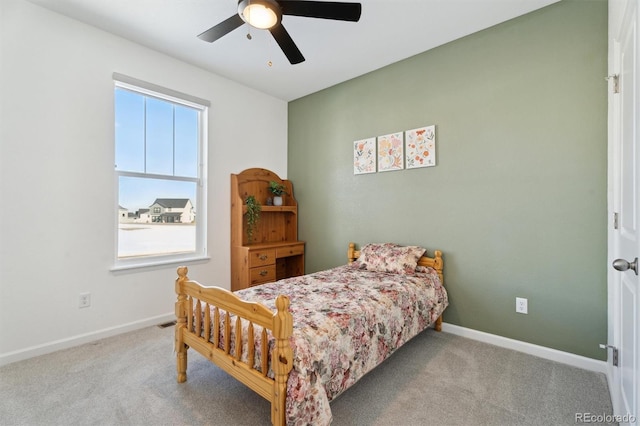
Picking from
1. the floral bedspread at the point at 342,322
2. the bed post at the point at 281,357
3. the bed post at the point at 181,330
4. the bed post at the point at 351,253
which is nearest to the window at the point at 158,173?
the bed post at the point at 181,330

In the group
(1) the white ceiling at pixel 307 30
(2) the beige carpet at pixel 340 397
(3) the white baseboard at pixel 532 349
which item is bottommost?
(2) the beige carpet at pixel 340 397

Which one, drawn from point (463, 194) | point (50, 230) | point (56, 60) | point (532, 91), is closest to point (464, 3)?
point (532, 91)

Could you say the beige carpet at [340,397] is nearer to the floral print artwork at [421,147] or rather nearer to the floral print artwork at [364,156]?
the floral print artwork at [421,147]

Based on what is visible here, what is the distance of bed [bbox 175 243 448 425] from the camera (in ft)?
4.49

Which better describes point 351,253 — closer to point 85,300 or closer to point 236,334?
point 236,334

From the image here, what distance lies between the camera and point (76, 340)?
8.41ft

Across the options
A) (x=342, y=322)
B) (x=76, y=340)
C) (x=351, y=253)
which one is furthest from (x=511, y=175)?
(x=76, y=340)

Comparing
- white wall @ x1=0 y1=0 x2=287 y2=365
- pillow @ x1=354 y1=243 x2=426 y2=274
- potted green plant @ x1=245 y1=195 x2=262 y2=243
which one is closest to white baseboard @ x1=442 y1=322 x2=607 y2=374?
pillow @ x1=354 y1=243 x2=426 y2=274

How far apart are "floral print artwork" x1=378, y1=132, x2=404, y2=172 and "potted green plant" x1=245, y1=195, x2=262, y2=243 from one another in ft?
5.07

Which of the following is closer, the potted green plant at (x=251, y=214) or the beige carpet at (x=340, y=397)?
the beige carpet at (x=340, y=397)

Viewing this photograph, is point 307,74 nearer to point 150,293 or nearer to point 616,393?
point 150,293

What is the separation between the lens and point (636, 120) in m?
1.19

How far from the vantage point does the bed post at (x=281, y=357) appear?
4.45ft

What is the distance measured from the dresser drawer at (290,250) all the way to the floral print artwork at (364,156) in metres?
1.23
